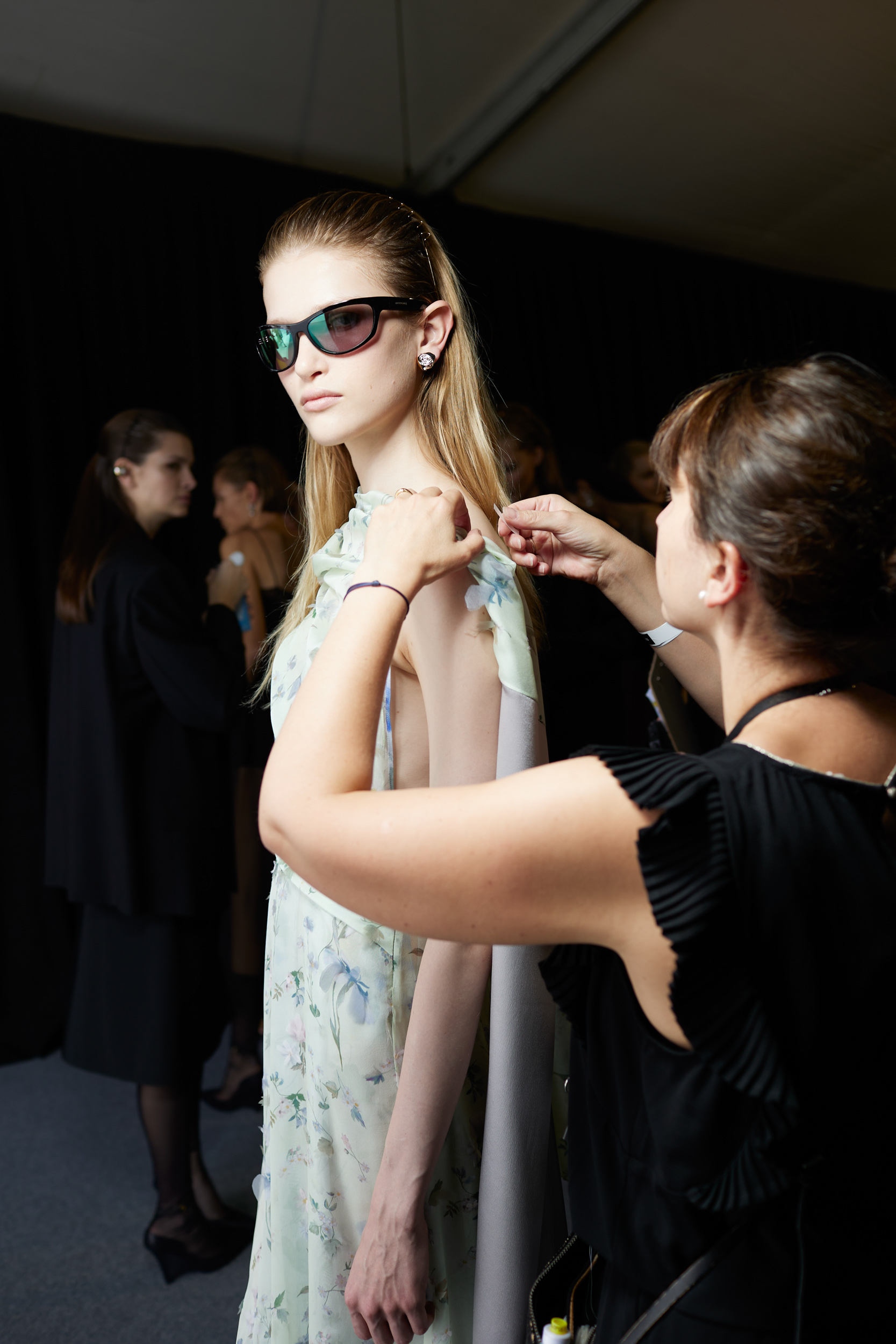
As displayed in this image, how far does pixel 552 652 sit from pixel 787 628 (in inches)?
86.5

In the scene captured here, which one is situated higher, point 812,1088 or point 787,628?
point 787,628

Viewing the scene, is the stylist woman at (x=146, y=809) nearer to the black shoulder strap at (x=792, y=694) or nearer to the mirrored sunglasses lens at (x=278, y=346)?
the mirrored sunglasses lens at (x=278, y=346)

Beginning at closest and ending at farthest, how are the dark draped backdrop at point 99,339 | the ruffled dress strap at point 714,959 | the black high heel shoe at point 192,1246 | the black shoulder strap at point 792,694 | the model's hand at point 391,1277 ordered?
the ruffled dress strap at point 714,959 → the black shoulder strap at point 792,694 → the model's hand at point 391,1277 → the black high heel shoe at point 192,1246 → the dark draped backdrop at point 99,339

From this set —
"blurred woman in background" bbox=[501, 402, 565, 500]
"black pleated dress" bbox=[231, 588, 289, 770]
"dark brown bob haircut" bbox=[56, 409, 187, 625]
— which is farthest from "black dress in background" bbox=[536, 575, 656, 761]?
"dark brown bob haircut" bbox=[56, 409, 187, 625]

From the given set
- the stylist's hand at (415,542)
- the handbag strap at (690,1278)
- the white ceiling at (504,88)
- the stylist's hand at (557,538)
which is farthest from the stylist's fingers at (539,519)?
the white ceiling at (504,88)

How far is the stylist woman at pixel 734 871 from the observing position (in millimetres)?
633

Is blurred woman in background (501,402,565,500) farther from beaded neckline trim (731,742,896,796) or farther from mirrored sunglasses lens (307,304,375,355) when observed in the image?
beaded neckline trim (731,742,896,796)

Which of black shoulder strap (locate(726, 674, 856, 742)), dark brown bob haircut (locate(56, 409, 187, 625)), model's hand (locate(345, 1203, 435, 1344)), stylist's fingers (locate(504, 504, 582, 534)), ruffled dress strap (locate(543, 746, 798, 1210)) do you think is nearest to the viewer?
ruffled dress strap (locate(543, 746, 798, 1210))

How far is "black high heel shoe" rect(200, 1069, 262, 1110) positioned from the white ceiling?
→ 11.1 feet

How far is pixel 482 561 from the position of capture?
1.00 m

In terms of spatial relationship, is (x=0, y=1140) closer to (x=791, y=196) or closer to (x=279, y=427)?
(x=279, y=427)

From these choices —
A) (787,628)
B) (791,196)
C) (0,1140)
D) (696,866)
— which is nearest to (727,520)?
(787,628)

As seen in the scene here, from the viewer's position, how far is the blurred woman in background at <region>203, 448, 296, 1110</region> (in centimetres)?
296

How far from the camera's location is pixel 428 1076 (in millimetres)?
900
